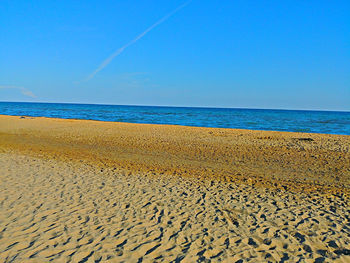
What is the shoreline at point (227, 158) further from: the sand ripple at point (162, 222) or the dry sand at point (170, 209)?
the sand ripple at point (162, 222)

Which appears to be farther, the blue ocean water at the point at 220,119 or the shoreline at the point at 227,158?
the blue ocean water at the point at 220,119

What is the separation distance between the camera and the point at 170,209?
6125 millimetres

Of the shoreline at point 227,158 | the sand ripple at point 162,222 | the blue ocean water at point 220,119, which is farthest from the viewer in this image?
the blue ocean water at point 220,119

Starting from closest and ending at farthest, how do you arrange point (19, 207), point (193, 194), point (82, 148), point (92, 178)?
point (19, 207), point (193, 194), point (92, 178), point (82, 148)

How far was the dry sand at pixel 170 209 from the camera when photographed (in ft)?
14.6

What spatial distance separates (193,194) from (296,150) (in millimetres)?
10382

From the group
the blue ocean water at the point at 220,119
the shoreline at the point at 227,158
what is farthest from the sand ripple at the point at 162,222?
the blue ocean water at the point at 220,119

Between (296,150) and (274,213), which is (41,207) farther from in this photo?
(296,150)

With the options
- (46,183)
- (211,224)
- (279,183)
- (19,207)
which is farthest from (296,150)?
(19,207)

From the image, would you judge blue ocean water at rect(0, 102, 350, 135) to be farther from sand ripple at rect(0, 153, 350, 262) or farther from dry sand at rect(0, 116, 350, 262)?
sand ripple at rect(0, 153, 350, 262)

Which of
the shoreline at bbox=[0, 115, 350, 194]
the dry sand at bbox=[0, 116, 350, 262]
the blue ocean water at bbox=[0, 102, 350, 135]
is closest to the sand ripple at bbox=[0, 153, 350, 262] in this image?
the dry sand at bbox=[0, 116, 350, 262]

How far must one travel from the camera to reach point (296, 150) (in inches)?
605

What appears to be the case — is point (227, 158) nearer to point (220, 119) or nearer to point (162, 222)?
point (162, 222)

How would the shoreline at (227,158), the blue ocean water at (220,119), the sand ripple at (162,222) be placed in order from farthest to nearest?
the blue ocean water at (220,119)
the shoreline at (227,158)
the sand ripple at (162,222)
